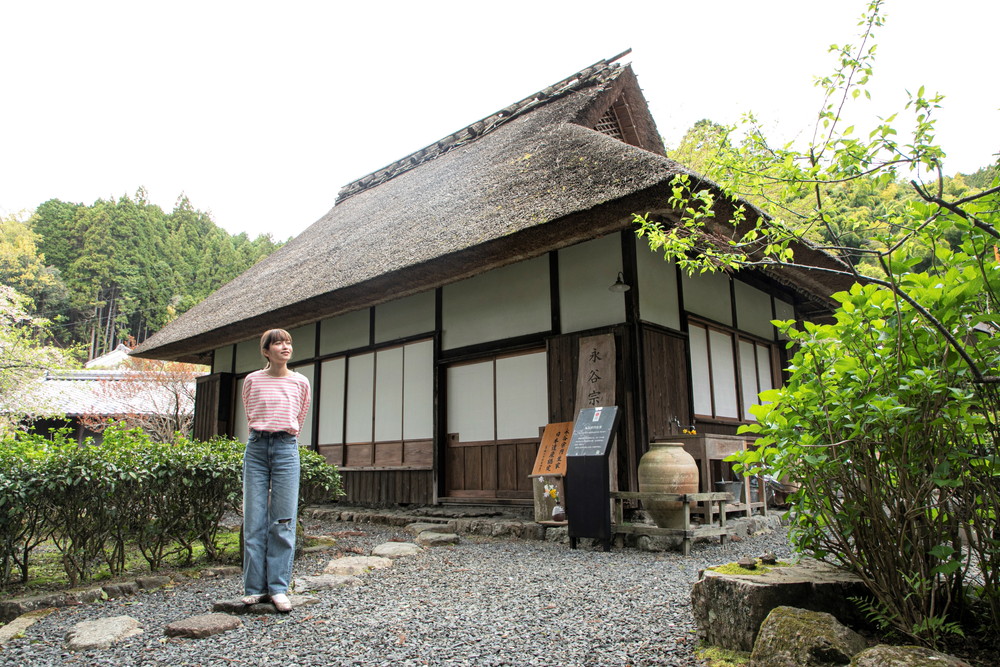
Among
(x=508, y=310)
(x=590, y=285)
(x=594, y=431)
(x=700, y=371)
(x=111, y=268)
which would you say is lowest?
(x=594, y=431)

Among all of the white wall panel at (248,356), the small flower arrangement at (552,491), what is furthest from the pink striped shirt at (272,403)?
the white wall panel at (248,356)

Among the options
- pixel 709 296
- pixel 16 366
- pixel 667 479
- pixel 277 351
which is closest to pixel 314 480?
pixel 277 351

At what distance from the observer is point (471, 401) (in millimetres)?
6988

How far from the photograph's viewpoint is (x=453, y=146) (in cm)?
1116

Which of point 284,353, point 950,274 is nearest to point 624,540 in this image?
point 284,353

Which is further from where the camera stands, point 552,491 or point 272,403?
point 552,491

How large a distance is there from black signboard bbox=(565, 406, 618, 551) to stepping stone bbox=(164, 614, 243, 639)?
8.98 ft

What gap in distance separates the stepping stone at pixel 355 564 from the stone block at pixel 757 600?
2510 mm

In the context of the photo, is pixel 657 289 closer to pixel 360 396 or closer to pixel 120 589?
pixel 360 396

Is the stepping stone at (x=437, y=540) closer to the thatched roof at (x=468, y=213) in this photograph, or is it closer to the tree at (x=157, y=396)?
the thatched roof at (x=468, y=213)

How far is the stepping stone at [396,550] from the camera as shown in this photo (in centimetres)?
468

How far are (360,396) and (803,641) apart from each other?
695 cm

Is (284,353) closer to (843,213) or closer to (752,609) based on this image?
(752,609)

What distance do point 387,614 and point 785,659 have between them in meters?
1.81
